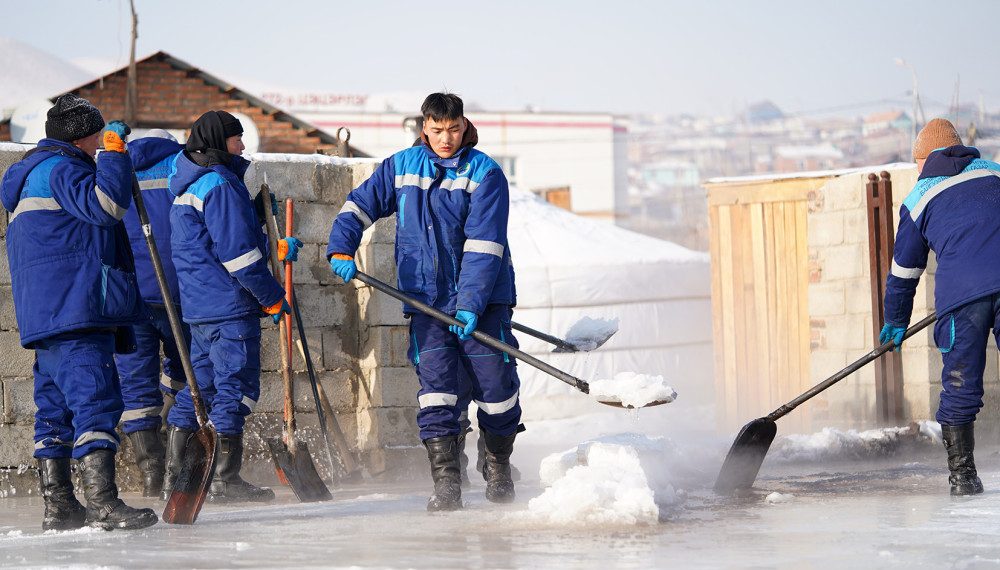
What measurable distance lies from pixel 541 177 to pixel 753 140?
6642 centimetres

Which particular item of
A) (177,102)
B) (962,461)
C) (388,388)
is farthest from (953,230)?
(177,102)

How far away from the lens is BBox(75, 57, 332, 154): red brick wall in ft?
60.1

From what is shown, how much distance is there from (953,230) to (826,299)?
3509 millimetres

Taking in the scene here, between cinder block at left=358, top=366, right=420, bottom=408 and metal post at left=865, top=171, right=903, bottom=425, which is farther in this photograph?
metal post at left=865, top=171, right=903, bottom=425

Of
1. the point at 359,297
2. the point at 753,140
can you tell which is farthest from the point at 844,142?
the point at 359,297

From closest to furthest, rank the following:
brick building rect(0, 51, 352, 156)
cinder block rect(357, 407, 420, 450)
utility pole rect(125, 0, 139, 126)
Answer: cinder block rect(357, 407, 420, 450), utility pole rect(125, 0, 139, 126), brick building rect(0, 51, 352, 156)

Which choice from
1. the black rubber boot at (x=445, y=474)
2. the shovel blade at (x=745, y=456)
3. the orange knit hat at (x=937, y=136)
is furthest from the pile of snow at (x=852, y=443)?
A: the black rubber boot at (x=445, y=474)

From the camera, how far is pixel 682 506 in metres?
4.62

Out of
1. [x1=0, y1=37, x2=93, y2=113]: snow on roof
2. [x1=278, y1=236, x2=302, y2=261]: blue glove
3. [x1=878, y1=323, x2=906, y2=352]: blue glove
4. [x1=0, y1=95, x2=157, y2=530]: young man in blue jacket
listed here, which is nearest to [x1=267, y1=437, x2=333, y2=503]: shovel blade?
[x1=278, y1=236, x2=302, y2=261]: blue glove

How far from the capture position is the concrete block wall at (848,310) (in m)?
7.58

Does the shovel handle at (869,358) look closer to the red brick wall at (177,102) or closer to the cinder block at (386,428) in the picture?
the cinder block at (386,428)

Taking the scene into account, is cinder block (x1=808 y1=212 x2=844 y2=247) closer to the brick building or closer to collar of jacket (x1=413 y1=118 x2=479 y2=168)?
collar of jacket (x1=413 y1=118 x2=479 y2=168)

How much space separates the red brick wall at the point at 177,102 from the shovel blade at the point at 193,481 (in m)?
14.0

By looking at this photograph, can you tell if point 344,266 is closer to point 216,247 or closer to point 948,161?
point 216,247
